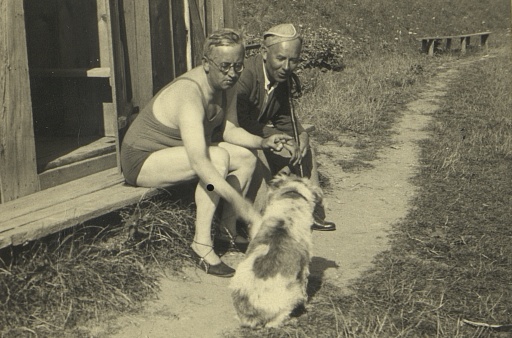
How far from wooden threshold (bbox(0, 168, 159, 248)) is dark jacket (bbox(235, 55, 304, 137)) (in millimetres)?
1087

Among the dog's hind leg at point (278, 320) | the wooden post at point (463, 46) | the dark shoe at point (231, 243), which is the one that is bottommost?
the wooden post at point (463, 46)

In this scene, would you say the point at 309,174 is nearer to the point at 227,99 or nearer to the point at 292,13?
the point at 227,99

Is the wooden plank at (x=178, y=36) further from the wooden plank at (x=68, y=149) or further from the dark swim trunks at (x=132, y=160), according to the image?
the dark swim trunks at (x=132, y=160)

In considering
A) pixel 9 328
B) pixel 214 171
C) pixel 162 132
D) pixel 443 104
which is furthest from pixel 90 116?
pixel 443 104

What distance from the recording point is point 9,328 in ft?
10.4

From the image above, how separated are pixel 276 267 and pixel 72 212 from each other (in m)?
1.43

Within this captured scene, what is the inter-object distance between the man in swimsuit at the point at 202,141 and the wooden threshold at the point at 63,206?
0.71 ft

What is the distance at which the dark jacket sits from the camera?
16.0 feet

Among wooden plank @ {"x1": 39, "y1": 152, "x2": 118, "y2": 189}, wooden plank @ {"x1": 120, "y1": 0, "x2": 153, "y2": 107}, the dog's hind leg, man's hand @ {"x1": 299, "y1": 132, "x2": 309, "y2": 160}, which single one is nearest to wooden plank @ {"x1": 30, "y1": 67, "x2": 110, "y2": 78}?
wooden plank @ {"x1": 120, "y1": 0, "x2": 153, "y2": 107}

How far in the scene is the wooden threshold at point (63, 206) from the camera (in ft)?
11.8

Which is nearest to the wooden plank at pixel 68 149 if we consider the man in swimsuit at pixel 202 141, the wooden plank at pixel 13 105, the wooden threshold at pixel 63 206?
the wooden threshold at pixel 63 206

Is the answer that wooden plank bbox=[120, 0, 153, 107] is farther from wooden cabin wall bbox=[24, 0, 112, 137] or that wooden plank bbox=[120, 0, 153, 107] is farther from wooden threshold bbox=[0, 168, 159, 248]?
wooden cabin wall bbox=[24, 0, 112, 137]

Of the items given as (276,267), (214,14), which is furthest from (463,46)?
(276,267)

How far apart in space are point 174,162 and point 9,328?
1.51 m
